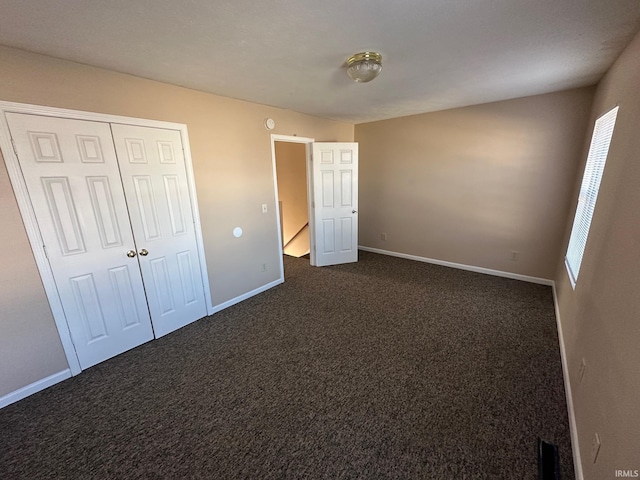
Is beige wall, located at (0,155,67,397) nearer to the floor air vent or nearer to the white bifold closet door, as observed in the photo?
the white bifold closet door

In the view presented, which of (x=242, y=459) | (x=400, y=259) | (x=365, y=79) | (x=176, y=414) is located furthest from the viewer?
(x=400, y=259)

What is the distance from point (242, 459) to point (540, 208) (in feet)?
14.1

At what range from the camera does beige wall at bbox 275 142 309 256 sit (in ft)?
19.2

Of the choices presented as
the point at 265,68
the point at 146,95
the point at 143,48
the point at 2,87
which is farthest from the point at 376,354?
the point at 2,87

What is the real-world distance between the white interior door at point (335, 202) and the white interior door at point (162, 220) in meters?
2.06

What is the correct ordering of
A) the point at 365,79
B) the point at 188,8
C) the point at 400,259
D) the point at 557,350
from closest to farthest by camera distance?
1. the point at 188,8
2. the point at 365,79
3. the point at 557,350
4. the point at 400,259

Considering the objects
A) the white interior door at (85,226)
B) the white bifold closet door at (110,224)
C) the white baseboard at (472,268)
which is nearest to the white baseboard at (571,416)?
the white baseboard at (472,268)

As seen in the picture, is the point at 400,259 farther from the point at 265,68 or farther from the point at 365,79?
the point at 265,68

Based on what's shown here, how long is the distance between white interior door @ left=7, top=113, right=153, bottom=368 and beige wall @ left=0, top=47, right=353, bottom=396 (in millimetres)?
134

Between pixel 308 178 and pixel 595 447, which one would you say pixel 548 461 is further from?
pixel 308 178

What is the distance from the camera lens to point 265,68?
212 cm

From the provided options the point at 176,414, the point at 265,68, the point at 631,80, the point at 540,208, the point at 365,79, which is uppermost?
the point at 265,68

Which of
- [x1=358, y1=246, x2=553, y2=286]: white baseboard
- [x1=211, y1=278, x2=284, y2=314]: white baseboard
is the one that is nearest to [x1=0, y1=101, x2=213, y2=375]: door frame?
[x1=211, y1=278, x2=284, y2=314]: white baseboard

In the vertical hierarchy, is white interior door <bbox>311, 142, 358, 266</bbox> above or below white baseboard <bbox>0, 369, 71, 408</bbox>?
above
